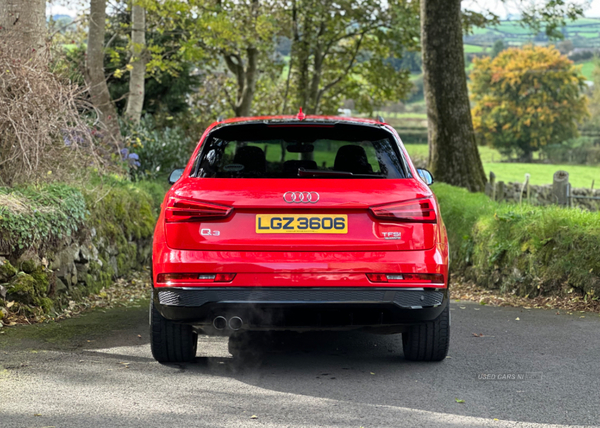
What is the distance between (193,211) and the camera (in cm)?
508

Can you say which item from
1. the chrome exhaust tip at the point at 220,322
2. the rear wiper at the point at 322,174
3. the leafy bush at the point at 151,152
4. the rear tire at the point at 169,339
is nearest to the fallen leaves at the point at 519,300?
the rear wiper at the point at 322,174

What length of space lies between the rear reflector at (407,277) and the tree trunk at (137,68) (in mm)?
13062

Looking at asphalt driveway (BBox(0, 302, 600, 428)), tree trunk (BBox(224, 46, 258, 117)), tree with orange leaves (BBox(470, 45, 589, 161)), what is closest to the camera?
asphalt driveway (BBox(0, 302, 600, 428))

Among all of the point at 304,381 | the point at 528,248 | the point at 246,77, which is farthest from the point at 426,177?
the point at 246,77

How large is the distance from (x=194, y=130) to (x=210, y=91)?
1232 cm

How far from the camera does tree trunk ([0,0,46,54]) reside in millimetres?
9602

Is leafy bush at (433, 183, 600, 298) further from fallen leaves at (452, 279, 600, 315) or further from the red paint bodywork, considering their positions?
the red paint bodywork

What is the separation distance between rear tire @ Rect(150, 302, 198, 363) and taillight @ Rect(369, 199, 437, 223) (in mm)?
1657

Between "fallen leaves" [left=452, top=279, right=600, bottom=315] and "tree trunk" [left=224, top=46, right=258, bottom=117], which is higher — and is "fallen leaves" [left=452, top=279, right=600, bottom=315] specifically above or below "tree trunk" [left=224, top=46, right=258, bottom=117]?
below

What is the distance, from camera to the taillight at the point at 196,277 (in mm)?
5008

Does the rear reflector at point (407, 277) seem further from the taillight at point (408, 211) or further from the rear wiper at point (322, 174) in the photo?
the rear wiper at point (322, 174)

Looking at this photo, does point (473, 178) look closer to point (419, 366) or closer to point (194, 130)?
point (419, 366)

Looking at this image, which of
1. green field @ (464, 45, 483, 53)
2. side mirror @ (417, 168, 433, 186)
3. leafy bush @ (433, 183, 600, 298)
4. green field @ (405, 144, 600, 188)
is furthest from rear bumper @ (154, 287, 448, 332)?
green field @ (464, 45, 483, 53)

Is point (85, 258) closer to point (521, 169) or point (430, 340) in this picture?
point (430, 340)
